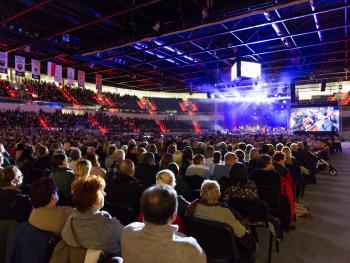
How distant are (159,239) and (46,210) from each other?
3.64 ft

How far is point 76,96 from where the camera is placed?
90.3 ft

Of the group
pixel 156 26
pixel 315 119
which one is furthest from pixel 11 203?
pixel 315 119

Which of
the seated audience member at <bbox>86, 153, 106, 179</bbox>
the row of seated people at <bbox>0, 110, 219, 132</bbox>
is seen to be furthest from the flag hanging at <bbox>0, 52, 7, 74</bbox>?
the seated audience member at <bbox>86, 153, 106, 179</bbox>

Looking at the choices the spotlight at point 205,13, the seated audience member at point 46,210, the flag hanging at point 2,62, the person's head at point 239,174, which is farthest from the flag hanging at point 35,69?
the seated audience member at point 46,210

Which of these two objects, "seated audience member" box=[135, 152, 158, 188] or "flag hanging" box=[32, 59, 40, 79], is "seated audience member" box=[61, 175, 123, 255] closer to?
"seated audience member" box=[135, 152, 158, 188]

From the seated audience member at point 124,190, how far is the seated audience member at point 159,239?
171 centimetres

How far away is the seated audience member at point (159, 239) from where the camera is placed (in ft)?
5.10

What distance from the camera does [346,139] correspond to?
26.0m

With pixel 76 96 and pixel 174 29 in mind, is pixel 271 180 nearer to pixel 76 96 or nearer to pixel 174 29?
pixel 174 29

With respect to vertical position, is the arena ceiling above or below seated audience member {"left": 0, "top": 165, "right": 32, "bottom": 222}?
above

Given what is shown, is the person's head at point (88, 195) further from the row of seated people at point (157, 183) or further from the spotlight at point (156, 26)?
the spotlight at point (156, 26)

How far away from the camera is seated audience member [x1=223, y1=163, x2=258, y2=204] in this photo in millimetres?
Answer: 3557

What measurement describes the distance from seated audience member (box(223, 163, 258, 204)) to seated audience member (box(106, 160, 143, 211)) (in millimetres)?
1098

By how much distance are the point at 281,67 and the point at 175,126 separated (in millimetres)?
18816
